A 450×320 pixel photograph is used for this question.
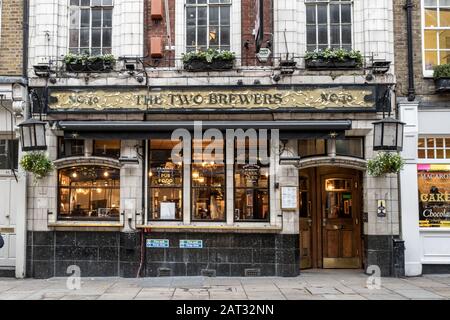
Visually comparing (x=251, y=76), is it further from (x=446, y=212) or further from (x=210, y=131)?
(x=446, y=212)

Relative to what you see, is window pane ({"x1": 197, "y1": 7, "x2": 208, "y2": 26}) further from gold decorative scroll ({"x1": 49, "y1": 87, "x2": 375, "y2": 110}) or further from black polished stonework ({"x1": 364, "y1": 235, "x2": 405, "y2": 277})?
black polished stonework ({"x1": 364, "y1": 235, "x2": 405, "y2": 277})

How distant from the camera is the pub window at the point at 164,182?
488 inches

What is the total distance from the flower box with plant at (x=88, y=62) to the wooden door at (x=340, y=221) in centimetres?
608

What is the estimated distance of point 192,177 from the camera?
1245 centimetres

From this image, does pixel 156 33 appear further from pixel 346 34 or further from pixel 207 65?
pixel 346 34

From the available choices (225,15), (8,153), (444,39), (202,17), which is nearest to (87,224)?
(8,153)

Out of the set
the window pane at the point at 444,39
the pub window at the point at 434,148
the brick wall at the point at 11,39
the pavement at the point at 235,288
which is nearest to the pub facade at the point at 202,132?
the brick wall at the point at 11,39

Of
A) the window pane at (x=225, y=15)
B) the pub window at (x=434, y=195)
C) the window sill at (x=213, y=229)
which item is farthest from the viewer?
the window pane at (x=225, y=15)

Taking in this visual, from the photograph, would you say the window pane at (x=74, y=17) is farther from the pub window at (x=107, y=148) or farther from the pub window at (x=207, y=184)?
the pub window at (x=207, y=184)

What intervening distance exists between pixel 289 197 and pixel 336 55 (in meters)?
3.45

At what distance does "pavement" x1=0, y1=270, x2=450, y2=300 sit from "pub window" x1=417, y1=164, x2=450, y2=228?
1.29 m

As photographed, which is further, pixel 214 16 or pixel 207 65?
pixel 214 16

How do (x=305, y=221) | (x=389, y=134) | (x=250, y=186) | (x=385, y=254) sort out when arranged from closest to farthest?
(x=389, y=134) < (x=385, y=254) < (x=250, y=186) < (x=305, y=221)

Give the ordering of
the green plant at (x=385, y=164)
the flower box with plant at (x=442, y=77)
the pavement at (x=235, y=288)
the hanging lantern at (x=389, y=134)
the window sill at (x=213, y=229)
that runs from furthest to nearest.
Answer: the flower box with plant at (x=442, y=77), the window sill at (x=213, y=229), the green plant at (x=385, y=164), the hanging lantern at (x=389, y=134), the pavement at (x=235, y=288)
